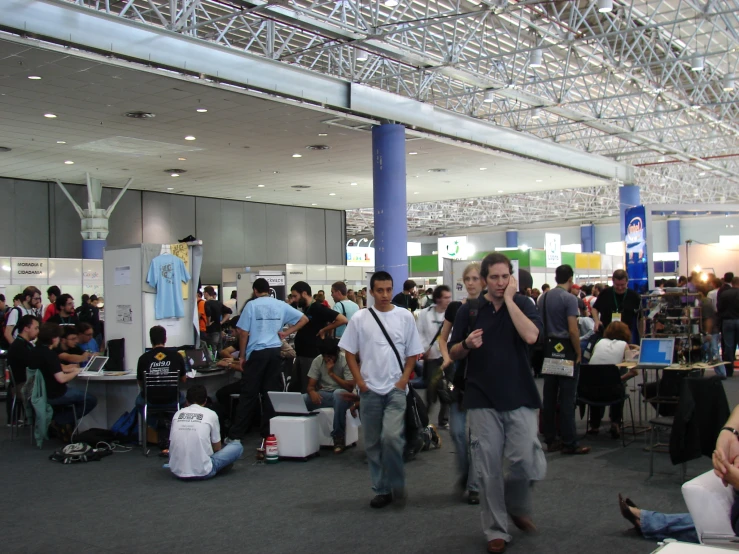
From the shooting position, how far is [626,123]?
19062mm

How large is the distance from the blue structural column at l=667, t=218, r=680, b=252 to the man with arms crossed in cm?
3647

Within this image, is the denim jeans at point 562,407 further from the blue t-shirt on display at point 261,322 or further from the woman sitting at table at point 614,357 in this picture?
the blue t-shirt on display at point 261,322

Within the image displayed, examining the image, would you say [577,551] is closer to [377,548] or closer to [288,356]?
[377,548]

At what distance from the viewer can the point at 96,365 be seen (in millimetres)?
7426

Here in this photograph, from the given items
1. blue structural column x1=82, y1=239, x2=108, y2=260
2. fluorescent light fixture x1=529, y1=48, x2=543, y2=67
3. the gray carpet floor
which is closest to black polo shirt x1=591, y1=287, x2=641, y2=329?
the gray carpet floor

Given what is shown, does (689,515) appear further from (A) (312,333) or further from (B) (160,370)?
(B) (160,370)

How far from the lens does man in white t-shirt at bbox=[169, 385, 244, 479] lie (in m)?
5.52

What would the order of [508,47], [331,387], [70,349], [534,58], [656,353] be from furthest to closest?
[508,47] → [534,58] → [70,349] → [331,387] → [656,353]

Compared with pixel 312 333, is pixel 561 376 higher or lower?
lower

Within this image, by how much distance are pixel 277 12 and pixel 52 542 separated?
8071mm

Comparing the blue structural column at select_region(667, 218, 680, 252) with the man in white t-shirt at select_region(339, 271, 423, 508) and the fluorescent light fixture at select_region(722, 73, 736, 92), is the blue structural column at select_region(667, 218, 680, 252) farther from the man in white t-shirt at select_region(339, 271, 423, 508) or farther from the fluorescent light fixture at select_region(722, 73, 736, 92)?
the man in white t-shirt at select_region(339, 271, 423, 508)

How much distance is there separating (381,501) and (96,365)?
155 inches

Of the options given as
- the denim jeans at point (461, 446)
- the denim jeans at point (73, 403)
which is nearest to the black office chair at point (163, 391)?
the denim jeans at point (73, 403)

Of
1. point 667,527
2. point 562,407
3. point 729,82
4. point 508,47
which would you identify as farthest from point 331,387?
point 729,82
